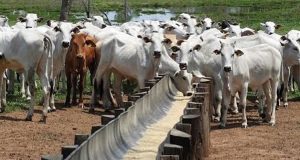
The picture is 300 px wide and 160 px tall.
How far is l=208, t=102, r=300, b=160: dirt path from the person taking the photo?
11922mm

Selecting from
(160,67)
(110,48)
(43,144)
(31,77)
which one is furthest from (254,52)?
(43,144)

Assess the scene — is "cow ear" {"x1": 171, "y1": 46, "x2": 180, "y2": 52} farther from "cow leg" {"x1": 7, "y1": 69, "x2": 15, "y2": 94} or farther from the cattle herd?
"cow leg" {"x1": 7, "y1": 69, "x2": 15, "y2": 94}

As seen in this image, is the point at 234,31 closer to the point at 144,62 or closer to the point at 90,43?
the point at 90,43

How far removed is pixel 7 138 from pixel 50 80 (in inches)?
161

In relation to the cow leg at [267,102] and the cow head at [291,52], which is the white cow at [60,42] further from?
the cow head at [291,52]

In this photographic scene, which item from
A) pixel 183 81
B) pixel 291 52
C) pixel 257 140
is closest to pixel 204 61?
pixel 183 81

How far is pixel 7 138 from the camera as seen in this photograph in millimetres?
12789

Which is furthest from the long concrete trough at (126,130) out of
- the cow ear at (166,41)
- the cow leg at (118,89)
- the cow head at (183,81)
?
the cow leg at (118,89)

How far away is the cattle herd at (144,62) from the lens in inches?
610

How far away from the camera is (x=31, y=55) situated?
50.1 feet

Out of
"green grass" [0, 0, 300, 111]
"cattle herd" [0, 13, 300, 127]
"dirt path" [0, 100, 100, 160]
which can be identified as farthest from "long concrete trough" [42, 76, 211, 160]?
"green grass" [0, 0, 300, 111]

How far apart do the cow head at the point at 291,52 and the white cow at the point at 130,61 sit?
13.3 ft

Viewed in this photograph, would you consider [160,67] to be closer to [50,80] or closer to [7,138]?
[50,80]

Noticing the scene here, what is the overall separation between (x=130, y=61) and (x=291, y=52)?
5125mm
